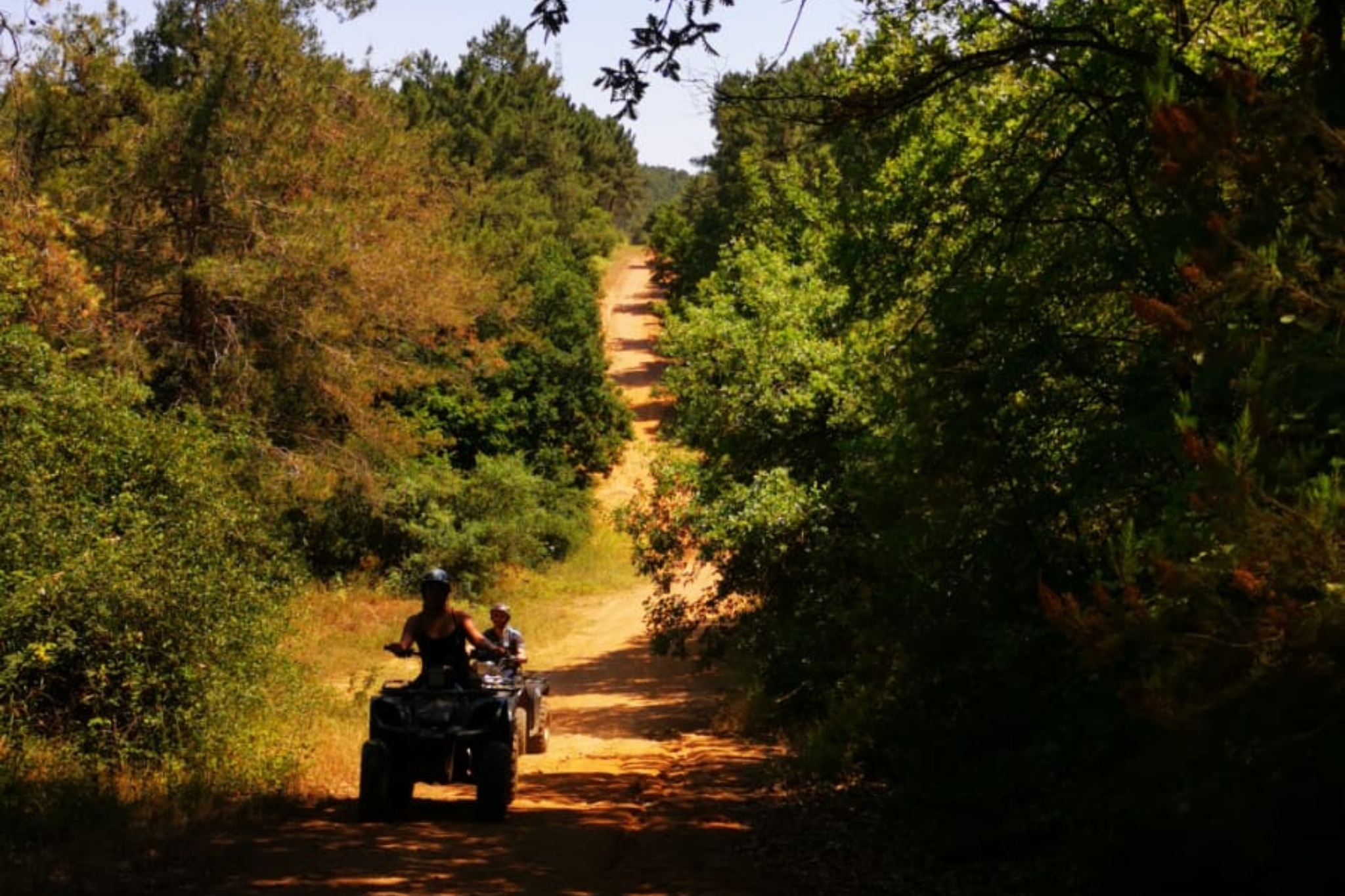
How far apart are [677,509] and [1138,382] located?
12.8m

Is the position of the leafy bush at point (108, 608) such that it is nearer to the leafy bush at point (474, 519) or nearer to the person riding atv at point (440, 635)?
the person riding atv at point (440, 635)

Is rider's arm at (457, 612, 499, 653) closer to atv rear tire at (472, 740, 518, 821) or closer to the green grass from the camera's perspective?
atv rear tire at (472, 740, 518, 821)

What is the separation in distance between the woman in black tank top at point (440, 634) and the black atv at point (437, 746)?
314 mm

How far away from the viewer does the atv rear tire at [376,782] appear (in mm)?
9945

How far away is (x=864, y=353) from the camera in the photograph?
1702 centimetres

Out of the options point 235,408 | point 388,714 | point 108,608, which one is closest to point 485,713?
point 388,714

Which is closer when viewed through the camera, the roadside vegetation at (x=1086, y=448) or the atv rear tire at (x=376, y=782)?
the roadside vegetation at (x=1086, y=448)

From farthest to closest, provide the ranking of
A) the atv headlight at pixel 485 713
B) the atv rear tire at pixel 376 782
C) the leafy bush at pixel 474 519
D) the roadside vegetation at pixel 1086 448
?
the leafy bush at pixel 474 519 < the atv headlight at pixel 485 713 < the atv rear tire at pixel 376 782 < the roadside vegetation at pixel 1086 448

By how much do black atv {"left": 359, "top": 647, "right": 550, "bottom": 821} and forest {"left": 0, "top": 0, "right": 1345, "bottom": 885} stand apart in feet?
6.84

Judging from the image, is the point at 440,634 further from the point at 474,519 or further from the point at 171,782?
the point at 474,519

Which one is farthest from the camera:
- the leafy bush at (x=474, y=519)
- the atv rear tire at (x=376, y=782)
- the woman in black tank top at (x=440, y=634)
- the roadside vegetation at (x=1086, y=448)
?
the leafy bush at (x=474, y=519)

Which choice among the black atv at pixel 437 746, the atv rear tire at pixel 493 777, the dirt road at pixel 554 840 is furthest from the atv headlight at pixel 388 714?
the dirt road at pixel 554 840

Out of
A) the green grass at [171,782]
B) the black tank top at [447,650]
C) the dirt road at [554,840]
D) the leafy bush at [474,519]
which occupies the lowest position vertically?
the dirt road at [554,840]

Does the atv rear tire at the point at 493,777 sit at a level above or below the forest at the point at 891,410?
below
